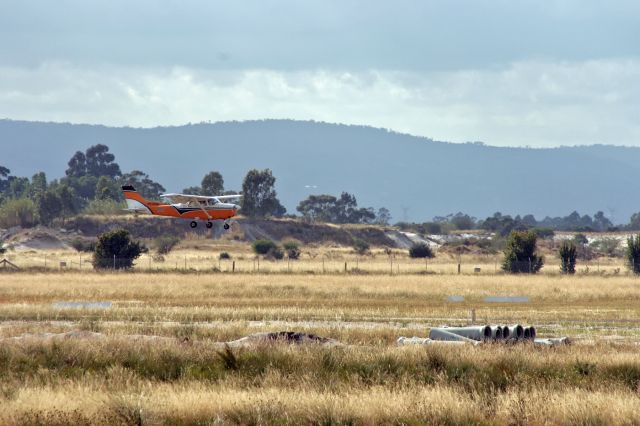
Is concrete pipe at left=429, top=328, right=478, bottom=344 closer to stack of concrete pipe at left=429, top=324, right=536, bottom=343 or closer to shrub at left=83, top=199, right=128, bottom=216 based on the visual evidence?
stack of concrete pipe at left=429, top=324, right=536, bottom=343

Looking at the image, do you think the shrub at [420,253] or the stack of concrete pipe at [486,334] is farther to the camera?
the shrub at [420,253]

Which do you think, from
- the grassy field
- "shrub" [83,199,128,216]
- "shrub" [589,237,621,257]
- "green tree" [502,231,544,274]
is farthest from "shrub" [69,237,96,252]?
the grassy field

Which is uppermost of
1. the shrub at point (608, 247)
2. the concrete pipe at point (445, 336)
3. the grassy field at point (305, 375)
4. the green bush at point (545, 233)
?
the green bush at point (545, 233)

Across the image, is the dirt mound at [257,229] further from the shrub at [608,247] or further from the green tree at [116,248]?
the green tree at [116,248]

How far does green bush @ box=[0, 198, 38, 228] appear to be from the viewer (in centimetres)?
17450

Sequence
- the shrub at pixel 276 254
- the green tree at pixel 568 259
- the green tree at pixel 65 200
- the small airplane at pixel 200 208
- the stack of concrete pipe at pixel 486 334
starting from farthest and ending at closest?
the green tree at pixel 65 200
the shrub at pixel 276 254
the green tree at pixel 568 259
the small airplane at pixel 200 208
the stack of concrete pipe at pixel 486 334

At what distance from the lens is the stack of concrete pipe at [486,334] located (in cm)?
3161

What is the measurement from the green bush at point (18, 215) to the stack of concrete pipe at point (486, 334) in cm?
14988

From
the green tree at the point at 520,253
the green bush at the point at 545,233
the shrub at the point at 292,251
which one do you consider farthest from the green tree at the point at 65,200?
the green tree at the point at 520,253

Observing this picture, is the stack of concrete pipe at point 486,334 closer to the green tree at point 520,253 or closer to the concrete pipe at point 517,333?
the concrete pipe at point 517,333

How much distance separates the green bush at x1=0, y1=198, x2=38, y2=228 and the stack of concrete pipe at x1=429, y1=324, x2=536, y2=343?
14988 centimetres

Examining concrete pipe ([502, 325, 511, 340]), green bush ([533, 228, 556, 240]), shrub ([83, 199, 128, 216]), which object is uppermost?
shrub ([83, 199, 128, 216])

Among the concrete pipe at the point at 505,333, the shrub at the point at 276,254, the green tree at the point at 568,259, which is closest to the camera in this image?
the concrete pipe at the point at 505,333

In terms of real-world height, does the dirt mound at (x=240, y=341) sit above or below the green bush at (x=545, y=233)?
below
